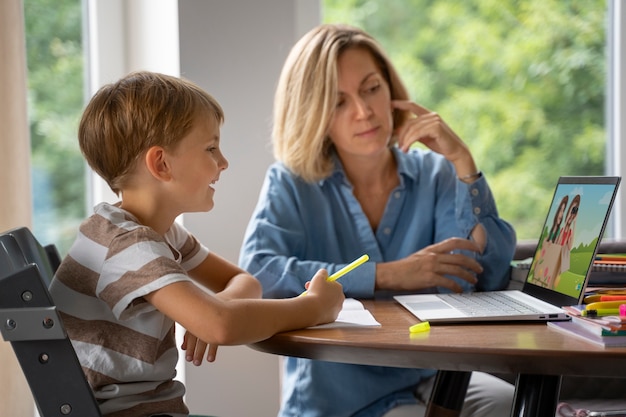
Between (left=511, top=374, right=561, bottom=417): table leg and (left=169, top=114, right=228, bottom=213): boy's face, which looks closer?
(left=511, top=374, right=561, bottom=417): table leg

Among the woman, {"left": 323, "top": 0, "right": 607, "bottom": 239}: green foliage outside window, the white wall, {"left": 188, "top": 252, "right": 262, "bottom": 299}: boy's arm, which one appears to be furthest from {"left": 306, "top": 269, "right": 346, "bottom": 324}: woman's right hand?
{"left": 323, "top": 0, "right": 607, "bottom": 239}: green foliage outside window

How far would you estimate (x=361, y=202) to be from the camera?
2068mm

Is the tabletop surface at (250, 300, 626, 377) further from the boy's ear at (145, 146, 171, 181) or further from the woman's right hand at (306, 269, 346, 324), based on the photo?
the boy's ear at (145, 146, 171, 181)

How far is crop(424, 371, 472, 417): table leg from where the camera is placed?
1772 mm

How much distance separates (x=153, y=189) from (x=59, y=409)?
1.33 ft

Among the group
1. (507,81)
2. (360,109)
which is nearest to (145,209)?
(360,109)

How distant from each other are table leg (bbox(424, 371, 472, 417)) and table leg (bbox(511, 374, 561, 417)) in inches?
17.4

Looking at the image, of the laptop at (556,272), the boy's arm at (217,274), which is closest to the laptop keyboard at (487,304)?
the laptop at (556,272)

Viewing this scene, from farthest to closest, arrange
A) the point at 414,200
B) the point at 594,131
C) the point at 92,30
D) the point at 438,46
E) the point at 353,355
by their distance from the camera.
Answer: the point at 438,46 → the point at 594,131 → the point at 92,30 → the point at 414,200 → the point at 353,355

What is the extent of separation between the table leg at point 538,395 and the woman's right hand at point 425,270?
1.63ft

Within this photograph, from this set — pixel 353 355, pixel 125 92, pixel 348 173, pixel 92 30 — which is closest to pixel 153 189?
pixel 125 92

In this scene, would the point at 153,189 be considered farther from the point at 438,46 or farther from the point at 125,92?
the point at 438,46

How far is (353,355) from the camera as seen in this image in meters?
1.29

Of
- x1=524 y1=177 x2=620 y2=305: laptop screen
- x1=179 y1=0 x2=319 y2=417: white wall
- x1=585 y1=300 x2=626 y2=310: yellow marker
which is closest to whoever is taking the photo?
x1=585 y1=300 x2=626 y2=310: yellow marker
